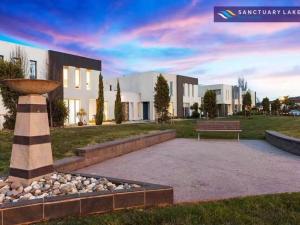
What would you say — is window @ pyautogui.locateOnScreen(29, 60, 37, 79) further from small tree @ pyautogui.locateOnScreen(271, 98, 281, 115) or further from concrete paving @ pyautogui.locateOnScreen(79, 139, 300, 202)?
small tree @ pyautogui.locateOnScreen(271, 98, 281, 115)

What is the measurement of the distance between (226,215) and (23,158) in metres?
3.19

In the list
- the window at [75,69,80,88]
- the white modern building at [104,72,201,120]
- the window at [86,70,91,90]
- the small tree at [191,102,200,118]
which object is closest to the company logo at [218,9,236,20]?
the window at [75,69,80,88]

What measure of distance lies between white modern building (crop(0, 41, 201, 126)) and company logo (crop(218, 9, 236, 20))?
47.9 feet

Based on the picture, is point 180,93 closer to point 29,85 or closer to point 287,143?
point 287,143

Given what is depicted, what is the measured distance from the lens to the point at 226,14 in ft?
41.8

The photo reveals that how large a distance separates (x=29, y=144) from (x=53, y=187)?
2.67ft

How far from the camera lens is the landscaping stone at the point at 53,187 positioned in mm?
4293

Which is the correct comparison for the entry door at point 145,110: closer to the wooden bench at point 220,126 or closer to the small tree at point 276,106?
the small tree at point 276,106

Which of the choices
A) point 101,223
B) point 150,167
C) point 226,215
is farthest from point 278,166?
point 101,223

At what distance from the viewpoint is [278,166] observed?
24.5ft

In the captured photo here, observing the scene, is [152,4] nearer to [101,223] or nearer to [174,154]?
[174,154]

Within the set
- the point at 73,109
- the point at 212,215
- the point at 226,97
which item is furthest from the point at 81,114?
the point at 226,97

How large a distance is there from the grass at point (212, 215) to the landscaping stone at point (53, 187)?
0.67 m

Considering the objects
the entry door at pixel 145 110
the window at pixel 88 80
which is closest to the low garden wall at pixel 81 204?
the window at pixel 88 80
